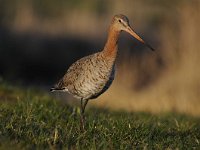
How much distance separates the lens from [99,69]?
27.5ft

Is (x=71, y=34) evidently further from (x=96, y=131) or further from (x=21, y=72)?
(x=96, y=131)

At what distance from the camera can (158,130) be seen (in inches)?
319

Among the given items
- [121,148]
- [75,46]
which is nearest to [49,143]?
[121,148]

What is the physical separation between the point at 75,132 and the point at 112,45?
172 centimetres

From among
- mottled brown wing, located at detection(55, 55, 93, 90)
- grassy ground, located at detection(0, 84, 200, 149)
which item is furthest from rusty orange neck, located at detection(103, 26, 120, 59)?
grassy ground, located at detection(0, 84, 200, 149)

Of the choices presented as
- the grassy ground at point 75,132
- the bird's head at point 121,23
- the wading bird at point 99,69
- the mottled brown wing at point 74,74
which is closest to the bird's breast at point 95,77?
the wading bird at point 99,69

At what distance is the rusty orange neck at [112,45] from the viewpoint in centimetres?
853

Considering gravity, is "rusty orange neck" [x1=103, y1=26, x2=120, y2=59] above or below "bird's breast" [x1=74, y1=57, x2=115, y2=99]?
above

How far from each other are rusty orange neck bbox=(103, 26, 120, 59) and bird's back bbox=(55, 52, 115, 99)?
0.27ft

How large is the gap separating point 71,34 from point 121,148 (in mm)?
15052

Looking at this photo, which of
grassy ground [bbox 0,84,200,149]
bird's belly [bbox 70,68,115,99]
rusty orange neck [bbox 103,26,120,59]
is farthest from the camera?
rusty orange neck [bbox 103,26,120,59]

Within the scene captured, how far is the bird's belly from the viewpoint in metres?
8.37

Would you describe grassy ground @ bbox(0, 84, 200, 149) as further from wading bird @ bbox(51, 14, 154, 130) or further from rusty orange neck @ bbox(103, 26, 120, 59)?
rusty orange neck @ bbox(103, 26, 120, 59)

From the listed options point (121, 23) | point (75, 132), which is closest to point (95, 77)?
point (121, 23)
